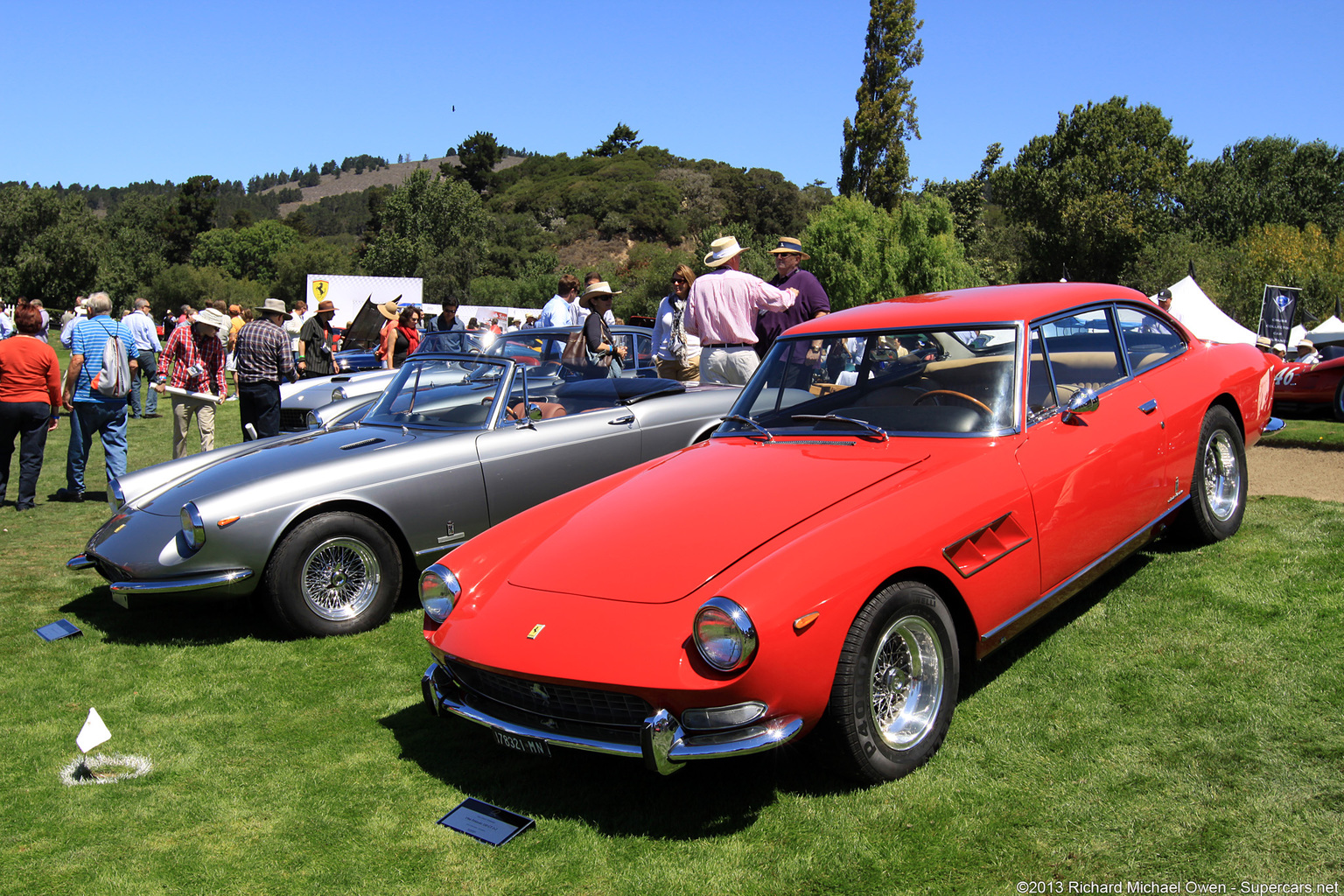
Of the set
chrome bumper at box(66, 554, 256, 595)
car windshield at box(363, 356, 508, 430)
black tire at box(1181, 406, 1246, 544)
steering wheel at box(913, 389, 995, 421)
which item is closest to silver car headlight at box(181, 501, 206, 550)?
chrome bumper at box(66, 554, 256, 595)

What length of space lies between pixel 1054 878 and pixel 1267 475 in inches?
269

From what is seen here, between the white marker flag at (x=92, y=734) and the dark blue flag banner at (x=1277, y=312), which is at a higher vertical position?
the dark blue flag banner at (x=1277, y=312)

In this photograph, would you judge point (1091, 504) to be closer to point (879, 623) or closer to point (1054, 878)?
point (879, 623)

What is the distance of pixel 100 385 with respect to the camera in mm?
8844

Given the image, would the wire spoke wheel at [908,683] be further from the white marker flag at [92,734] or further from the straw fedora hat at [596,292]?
the straw fedora hat at [596,292]

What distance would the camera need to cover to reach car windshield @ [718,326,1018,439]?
12.9ft

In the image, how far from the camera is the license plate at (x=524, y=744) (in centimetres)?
302

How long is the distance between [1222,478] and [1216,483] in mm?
55

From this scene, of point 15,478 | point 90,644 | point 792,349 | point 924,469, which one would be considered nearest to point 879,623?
point 924,469

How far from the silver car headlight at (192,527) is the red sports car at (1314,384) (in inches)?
512

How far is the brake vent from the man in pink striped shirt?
4.10m

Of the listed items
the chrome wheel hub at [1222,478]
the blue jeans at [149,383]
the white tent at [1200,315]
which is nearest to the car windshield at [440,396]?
the chrome wheel hub at [1222,478]

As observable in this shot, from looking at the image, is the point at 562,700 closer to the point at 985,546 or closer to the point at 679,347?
the point at 985,546

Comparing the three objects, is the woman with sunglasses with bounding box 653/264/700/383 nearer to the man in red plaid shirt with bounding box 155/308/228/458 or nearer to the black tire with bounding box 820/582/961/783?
the man in red plaid shirt with bounding box 155/308/228/458
